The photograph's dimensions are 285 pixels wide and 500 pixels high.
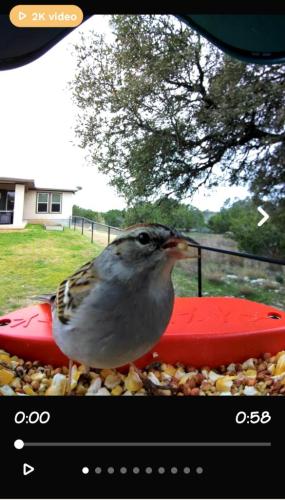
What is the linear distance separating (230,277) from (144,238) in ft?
1.24

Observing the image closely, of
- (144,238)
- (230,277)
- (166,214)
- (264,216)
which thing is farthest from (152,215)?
(264,216)

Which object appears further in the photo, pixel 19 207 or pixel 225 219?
pixel 225 219

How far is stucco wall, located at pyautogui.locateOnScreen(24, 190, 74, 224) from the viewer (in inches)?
22.5

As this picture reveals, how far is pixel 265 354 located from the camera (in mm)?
582

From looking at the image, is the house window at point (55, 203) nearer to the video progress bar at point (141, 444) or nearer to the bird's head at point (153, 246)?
the bird's head at point (153, 246)

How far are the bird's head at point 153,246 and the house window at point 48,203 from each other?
0.58ft

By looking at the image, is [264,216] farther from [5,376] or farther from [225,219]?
[5,376]

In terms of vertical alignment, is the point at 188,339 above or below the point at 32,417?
above

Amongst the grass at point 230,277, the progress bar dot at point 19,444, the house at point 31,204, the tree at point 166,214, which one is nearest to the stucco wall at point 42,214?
the house at point 31,204

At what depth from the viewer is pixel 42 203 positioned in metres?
0.58

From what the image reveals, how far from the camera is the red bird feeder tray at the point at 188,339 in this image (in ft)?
1.75

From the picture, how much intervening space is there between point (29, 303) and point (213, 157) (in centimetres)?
50

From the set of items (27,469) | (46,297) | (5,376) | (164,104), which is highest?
(164,104)

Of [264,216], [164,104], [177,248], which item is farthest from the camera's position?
[264,216]
